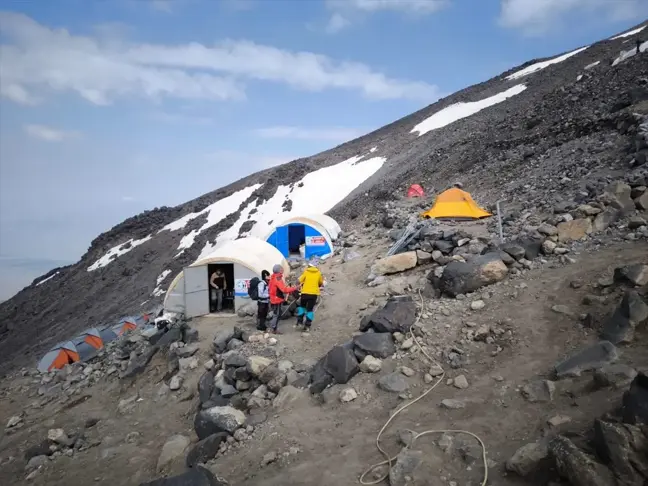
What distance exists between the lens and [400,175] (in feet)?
88.1

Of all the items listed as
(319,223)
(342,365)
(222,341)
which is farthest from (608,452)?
(319,223)

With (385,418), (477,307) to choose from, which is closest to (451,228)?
(477,307)

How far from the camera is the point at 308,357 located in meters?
7.95

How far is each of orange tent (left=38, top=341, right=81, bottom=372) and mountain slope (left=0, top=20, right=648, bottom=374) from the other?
332 inches

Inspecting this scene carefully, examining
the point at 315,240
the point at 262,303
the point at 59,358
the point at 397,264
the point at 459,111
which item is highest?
the point at 459,111

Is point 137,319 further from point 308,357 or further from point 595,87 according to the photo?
point 595,87

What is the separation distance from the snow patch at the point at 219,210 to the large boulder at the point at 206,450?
30312 mm

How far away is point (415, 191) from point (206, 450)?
1809cm

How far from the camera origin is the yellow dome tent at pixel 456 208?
46.4 feet

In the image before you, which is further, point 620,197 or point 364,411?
point 620,197

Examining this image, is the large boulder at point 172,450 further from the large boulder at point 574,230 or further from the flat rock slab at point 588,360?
the large boulder at point 574,230

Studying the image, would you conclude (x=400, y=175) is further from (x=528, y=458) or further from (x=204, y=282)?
(x=528, y=458)

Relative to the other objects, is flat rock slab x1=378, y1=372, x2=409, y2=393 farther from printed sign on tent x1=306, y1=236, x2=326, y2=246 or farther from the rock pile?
printed sign on tent x1=306, y1=236, x2=326, y2=246

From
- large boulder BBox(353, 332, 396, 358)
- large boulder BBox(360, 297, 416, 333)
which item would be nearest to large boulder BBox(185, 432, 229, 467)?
large boulder BBox(353, 332, 396, 358)
